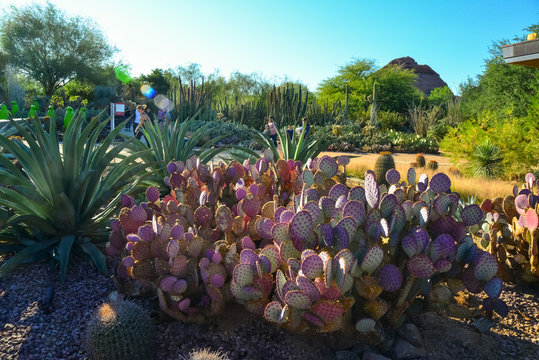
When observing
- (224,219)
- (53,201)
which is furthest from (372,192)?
(53,201)

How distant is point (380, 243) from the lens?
182 centimetres

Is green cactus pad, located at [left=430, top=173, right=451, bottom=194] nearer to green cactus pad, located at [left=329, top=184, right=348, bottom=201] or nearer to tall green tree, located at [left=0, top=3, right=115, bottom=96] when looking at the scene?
green cactus pad, located at [left=329, top=184, right=348, bottom=201]

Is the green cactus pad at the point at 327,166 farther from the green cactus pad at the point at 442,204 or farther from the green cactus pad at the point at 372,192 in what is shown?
the green cactus pad at the point at 442,204

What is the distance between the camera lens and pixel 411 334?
6.18ft

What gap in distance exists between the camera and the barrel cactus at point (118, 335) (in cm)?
165

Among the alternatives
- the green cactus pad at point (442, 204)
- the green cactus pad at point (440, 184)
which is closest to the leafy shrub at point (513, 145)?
the green cactus pad at point (440, 184)

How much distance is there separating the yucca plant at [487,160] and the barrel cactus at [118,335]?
777 centimetres

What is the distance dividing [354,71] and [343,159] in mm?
37828

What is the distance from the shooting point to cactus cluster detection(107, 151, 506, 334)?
1574 mm

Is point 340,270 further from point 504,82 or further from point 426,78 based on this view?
point 426,78

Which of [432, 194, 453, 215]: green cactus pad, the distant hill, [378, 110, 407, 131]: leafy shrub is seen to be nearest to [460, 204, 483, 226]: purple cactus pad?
[432, 194, 453, 215]: green cactus pad

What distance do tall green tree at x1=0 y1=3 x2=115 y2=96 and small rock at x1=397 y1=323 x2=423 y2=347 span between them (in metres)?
36.9

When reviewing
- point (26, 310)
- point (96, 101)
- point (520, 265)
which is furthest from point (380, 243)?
point (96, 101)

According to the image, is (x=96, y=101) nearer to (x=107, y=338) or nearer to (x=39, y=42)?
(x=39, y=42)
